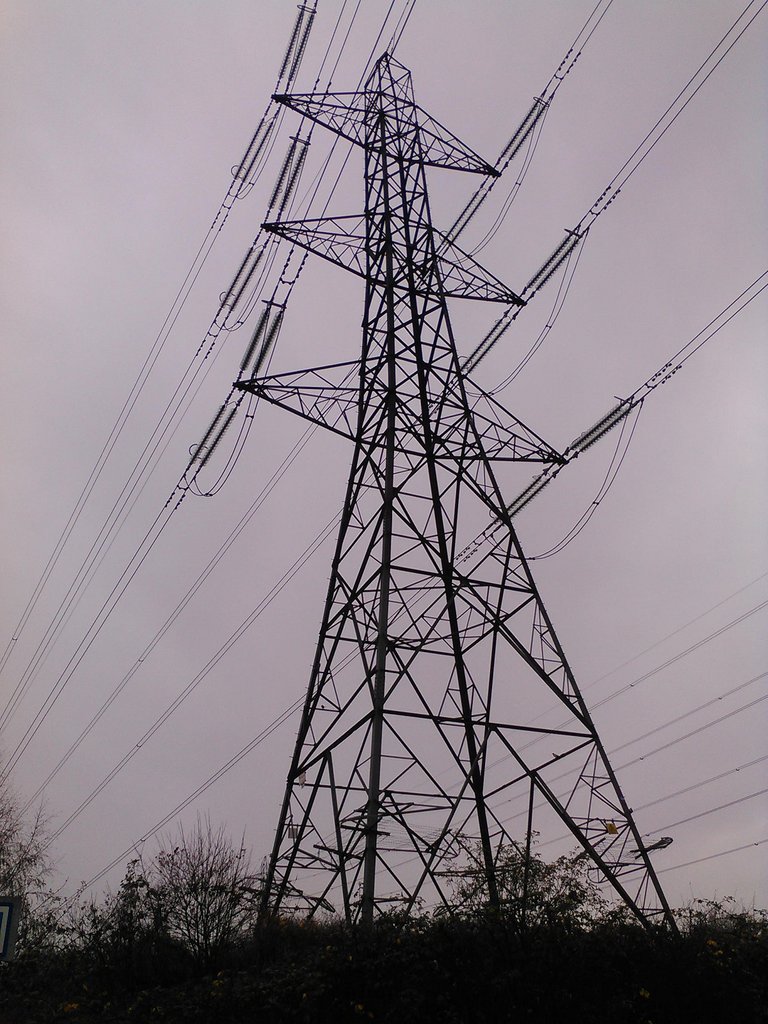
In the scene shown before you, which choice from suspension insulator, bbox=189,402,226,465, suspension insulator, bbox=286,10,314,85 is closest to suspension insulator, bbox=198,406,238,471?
suspension insulator, bbox=189,402,226,465

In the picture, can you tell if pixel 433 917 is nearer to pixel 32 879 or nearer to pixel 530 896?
pixel 530 896

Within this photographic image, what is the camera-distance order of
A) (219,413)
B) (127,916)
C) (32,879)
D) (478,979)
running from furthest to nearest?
(32,879) < (219,413) < (127,916) < (478,979)

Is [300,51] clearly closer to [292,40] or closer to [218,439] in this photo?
[292,40]

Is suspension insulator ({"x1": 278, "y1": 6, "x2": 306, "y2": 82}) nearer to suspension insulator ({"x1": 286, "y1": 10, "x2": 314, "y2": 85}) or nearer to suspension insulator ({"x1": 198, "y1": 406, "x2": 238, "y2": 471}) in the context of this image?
suspension insulator ({"x1": 286, "y1": 10, "x2": 314, "y2": 85})

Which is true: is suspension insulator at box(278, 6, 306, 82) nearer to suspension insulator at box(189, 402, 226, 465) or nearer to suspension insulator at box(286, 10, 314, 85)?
suspension insulator at box(286, 10, 314, 85)

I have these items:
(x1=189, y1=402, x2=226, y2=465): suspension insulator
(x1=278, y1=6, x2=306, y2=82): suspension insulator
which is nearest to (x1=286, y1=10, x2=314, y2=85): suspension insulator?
(x1=278, y1=6, x2=306, y2=82): suspension insulator

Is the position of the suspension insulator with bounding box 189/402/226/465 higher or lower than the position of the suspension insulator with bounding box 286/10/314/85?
lower

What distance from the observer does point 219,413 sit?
64.3 ft

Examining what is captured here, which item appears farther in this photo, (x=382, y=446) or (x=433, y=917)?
(x=382, y=446)

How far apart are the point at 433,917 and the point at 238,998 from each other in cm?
323

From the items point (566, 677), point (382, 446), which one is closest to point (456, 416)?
point (382, 446)

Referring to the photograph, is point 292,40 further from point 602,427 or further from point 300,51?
point 602,427

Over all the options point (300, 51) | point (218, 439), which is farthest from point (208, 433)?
point (300, 51)

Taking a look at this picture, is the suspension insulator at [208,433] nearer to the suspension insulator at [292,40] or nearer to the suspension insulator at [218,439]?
the suspension insulator at [218,439]
